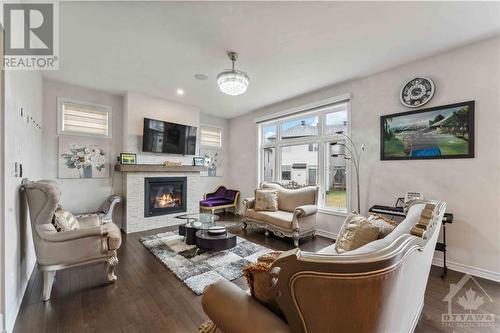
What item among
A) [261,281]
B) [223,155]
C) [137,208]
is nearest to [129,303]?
[261,281]

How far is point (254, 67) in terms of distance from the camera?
328 cm

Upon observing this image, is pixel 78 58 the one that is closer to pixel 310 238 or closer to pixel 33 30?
pixel 33 30

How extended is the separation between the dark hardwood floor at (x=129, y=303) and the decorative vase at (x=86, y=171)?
202 cm

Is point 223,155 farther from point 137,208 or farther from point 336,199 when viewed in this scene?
point 336,199

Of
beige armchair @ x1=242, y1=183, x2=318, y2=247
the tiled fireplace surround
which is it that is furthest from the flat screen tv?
beige armchair @ x1=242, y1=183, x2=318, y2=247

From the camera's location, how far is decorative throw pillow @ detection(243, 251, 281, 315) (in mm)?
1048

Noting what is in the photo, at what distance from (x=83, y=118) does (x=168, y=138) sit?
160 cm

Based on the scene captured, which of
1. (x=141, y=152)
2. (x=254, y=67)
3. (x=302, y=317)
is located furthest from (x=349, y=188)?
(x=141, y=152)

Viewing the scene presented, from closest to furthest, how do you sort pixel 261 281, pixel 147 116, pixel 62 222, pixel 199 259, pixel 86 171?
pixel 261 281 < pixel 62 222 < pixel 199 259 < pixel 86 171 < pixel 147 116

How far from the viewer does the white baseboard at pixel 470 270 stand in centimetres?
253

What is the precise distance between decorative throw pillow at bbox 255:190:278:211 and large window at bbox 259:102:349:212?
57 centimetres

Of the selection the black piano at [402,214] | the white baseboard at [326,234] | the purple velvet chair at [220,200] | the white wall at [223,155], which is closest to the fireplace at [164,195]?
the purple velvet chair at [220,200]

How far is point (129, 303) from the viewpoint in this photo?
2064mm

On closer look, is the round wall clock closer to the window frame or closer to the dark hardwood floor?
the window frame
